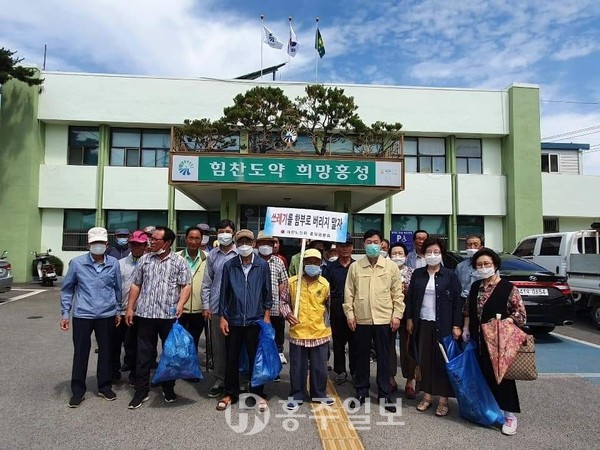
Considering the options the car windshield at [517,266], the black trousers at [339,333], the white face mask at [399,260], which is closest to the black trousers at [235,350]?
the black trousers at [339,333]

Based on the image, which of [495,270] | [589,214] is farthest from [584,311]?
[589,214]

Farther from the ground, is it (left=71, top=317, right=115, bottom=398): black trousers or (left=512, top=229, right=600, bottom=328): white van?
(left=512, top=229, right=600, bottom=328): white van

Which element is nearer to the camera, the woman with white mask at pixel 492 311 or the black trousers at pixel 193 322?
the woman with white mask at pixel 492 311

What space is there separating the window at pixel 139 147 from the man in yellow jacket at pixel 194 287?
574 inches

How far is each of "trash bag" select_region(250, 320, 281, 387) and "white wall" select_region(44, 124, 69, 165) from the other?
1780 cm

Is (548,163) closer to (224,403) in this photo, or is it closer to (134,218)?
(134,218)

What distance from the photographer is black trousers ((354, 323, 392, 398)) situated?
4.60 m

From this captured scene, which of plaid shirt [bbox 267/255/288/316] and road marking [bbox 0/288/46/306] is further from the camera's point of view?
road marking [bbox 0/288/46/306]

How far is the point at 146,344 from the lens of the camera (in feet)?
15.3

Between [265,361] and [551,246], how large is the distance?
873 centimetres

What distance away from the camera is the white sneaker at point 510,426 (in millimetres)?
3889

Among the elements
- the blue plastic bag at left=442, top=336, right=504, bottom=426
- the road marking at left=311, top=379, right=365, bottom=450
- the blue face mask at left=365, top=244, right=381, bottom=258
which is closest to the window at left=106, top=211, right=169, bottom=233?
the blue face mask at left=365, top=244, right=381, bottom=258

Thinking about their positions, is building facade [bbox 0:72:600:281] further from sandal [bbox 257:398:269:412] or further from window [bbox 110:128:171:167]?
sandal [bbox 257:398:269:412]

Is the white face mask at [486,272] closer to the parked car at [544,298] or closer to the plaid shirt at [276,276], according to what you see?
the plaid shirt at [276,276]
